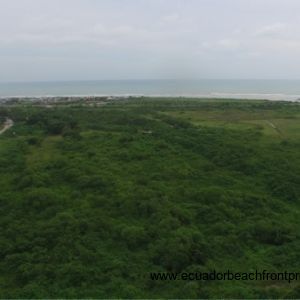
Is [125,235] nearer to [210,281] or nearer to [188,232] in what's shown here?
[188,232]

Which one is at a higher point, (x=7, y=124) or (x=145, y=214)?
(x=7, y=124)

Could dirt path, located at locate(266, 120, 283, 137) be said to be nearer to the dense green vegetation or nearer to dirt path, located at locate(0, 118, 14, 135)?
the dense green vegetation

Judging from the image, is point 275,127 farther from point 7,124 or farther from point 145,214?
point 7,124

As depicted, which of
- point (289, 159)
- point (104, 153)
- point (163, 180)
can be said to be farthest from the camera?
point (104, 153)

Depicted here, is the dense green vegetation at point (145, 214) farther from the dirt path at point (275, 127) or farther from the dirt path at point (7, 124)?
the dirt path at point (7, 124)

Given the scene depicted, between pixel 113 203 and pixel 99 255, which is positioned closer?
pixel 99 255

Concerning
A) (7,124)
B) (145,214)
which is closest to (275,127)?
(145,214)

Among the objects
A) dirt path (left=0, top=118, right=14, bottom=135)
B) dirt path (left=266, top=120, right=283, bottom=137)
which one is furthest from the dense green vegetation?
dirt path (left=0, top=118, right=14, bottom=135)

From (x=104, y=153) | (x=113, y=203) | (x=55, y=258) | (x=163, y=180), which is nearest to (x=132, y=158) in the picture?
(x=104, y=153)

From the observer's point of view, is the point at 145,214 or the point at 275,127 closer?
the point at 145,214
